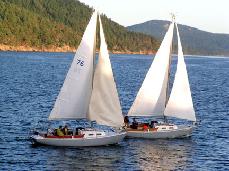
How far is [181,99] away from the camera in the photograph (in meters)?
59.9

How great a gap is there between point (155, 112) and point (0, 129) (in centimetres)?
1714

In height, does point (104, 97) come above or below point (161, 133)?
above

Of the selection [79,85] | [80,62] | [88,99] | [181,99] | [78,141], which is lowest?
[78,141]

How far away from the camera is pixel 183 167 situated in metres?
46.4

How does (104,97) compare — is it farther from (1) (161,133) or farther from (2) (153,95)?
(2) (153,95)

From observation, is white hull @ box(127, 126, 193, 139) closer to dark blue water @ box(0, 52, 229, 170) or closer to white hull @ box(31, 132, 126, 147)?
dark blue water @ box(0, 52, 229, 170)

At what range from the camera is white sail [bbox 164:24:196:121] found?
195ft

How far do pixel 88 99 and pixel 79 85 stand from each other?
5.41 feet

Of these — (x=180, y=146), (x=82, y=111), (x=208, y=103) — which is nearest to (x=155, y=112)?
(x=180, y=146)

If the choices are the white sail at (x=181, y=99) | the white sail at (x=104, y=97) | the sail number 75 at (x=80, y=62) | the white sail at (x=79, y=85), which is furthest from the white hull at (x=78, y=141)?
the white sail at (x=181, y=99)

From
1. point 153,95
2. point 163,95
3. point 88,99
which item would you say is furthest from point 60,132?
point 163,95

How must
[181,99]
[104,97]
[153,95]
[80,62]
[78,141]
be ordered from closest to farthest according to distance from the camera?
[80,62]
[78,141]
[104,97]
[153,95]
[181,99]

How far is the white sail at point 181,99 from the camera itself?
59.4 m

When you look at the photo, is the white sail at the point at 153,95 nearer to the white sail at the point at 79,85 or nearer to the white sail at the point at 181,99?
the white sail at the point at 181,99
